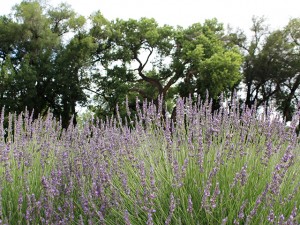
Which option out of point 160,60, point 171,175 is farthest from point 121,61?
point 171,175

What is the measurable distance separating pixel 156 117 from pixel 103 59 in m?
26.4

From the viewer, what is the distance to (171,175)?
3355 mm

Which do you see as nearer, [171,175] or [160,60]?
[171,175]

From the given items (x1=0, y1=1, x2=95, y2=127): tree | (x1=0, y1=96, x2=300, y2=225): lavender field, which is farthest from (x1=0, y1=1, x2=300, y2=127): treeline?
(x1=0, y1=96, x2=300, y2=225): lavender field

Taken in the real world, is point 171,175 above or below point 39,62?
below

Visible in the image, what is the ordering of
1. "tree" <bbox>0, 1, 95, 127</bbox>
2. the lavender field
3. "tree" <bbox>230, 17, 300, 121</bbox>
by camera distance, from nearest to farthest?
the lavender field → "tree" <bbox>0, 1, 95, 127</bbox> → "tree" <bbox>230, 17, 300, 121</bbox>

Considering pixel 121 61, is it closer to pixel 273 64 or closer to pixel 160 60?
pixel 160 60

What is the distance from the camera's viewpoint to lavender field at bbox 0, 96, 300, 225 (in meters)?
2.91

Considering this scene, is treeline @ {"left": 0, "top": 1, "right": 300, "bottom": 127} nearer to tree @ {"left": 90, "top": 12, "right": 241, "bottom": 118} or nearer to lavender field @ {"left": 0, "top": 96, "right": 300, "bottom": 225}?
tree @ {"left": 90, "top": 12, "right": 241, "bottom": 118}

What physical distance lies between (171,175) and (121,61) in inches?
1052

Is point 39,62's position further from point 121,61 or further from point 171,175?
point 171,175

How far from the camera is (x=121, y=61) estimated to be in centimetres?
2967

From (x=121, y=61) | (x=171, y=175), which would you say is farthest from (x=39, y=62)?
(x=171, y=175)

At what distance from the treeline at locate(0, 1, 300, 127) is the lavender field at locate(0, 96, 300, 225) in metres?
22.8
